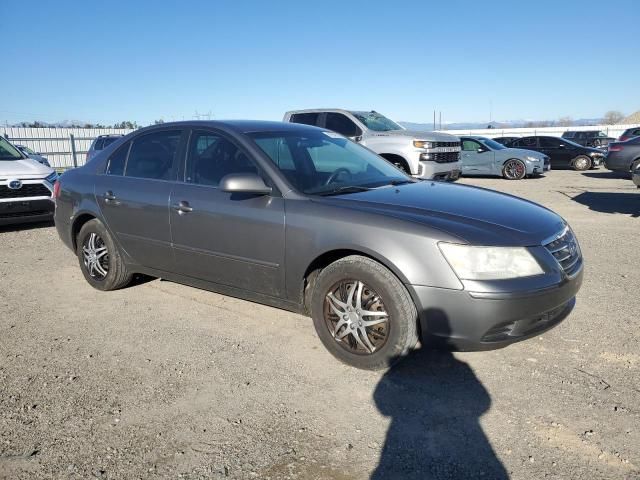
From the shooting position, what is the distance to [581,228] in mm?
7910

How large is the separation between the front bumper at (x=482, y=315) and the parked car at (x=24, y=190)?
24.0 feet

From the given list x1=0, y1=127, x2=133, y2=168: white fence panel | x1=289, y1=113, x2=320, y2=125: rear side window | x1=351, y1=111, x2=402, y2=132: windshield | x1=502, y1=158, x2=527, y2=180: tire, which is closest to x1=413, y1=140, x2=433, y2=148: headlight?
x1=351, y1=111, x2=402, y2=132: windshield

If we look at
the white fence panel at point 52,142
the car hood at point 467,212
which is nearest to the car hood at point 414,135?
the car hood at point 467,212

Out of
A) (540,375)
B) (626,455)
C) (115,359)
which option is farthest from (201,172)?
(626,455)

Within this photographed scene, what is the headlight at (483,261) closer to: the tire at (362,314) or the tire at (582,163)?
the tire at (362,314)

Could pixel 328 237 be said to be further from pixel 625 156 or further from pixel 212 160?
pixel 625 156

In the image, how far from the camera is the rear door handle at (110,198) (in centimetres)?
469

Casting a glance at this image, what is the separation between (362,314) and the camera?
3.27 m

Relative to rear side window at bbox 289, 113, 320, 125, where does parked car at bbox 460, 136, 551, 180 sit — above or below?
below

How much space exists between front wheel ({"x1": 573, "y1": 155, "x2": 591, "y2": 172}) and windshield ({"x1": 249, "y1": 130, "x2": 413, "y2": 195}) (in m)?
18.0

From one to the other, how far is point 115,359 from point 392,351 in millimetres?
1960

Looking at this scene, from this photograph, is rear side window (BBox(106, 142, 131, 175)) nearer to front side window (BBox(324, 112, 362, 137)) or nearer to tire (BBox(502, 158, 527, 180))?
front side window (BBox(324, 112, 362, 137))

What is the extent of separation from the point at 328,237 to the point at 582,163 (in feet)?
64.7

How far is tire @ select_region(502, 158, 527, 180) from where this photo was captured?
16739 millimetres
